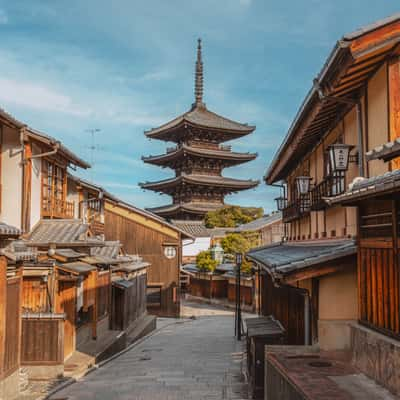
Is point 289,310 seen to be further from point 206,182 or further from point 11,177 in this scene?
point 206,182

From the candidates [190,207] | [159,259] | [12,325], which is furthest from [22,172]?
[190,207]

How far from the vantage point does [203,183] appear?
152ft

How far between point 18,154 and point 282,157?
8010 mm

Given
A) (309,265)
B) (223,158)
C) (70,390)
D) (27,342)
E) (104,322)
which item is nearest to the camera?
(309,265)

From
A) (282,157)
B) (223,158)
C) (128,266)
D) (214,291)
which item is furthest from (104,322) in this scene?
(223,158)

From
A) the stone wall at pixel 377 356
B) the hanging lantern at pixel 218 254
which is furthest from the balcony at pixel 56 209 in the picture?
the hanging lantern at pixel 218 254

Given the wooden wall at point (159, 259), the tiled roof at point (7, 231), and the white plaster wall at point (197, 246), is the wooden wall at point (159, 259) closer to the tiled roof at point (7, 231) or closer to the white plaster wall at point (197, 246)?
the white plaster wall at point (197, 246)

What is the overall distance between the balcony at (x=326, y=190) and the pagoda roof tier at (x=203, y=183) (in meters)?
34.0

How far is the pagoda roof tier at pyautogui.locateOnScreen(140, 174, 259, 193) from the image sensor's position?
151 feet

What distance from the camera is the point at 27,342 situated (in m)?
12.3

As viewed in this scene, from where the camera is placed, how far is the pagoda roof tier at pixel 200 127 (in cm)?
4619

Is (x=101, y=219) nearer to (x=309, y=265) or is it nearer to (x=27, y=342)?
(x=27, y=342)

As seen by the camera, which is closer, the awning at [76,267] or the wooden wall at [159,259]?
the awning at [76,267]

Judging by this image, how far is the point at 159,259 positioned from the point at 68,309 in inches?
687
